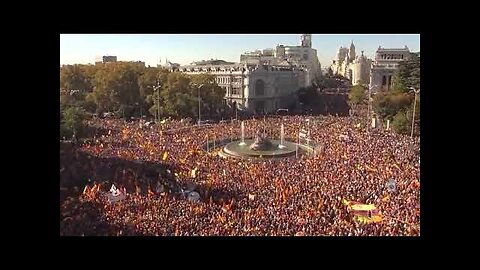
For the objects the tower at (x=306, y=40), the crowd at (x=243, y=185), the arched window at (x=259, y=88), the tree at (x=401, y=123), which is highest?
the tower at (x=306, y=40)

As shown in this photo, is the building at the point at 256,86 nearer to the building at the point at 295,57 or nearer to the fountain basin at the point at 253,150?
the building at the point at 295,57

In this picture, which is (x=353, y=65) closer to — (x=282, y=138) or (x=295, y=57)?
(x=295, y=57)

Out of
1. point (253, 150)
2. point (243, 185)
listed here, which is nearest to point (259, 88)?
point (253, 150)

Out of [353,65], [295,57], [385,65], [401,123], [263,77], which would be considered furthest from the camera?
[263,77]

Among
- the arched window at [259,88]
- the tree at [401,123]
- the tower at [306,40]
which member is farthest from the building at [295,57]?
the tree at [401,123]
